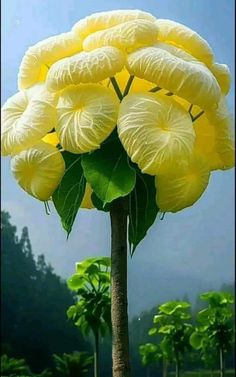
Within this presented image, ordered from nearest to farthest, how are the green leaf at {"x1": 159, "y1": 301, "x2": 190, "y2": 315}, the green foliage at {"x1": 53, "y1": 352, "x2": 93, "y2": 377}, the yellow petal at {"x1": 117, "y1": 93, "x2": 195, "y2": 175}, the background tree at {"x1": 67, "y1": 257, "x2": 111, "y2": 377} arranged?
the yellow petal at {"x1": 117, "y1": 93, "x2": 195, "y2": 175} → the background tree at {"x1": 67, "y1": 257, "x2": 111, "y2": 377} → the green leaf at {"x1": 159, "y1": 301, "x2": 190, "y2": 315} → the green foliage at {"x1": 53, "y1": 352, "x2": 93, "y2": 377}

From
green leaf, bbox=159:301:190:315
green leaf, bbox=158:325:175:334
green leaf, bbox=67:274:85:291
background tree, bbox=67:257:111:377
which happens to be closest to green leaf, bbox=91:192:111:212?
background tree, bbox=67:257:111:377

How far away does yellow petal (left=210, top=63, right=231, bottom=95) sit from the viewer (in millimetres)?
540

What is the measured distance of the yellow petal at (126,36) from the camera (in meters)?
0.49

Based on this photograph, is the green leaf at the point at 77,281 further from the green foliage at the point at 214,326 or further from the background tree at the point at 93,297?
the green foliage at the point at 214,326

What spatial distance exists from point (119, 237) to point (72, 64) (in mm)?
133

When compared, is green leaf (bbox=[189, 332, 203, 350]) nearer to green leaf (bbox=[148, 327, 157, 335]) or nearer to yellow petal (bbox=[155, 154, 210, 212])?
green leaf (bbox=[148, 327, 157, 335])

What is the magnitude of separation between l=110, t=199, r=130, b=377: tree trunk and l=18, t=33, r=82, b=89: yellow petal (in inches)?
5.1

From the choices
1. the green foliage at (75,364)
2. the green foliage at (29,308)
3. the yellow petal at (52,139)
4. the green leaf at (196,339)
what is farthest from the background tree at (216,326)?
the yellow petal at (52,139)

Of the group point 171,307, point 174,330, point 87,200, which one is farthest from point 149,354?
point 87,200

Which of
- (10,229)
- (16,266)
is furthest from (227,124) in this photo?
(16,266)

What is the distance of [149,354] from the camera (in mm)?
1549

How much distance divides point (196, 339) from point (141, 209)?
1069 mm

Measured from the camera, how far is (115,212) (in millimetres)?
505

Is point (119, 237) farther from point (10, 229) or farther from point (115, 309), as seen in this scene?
point (10, 229)
